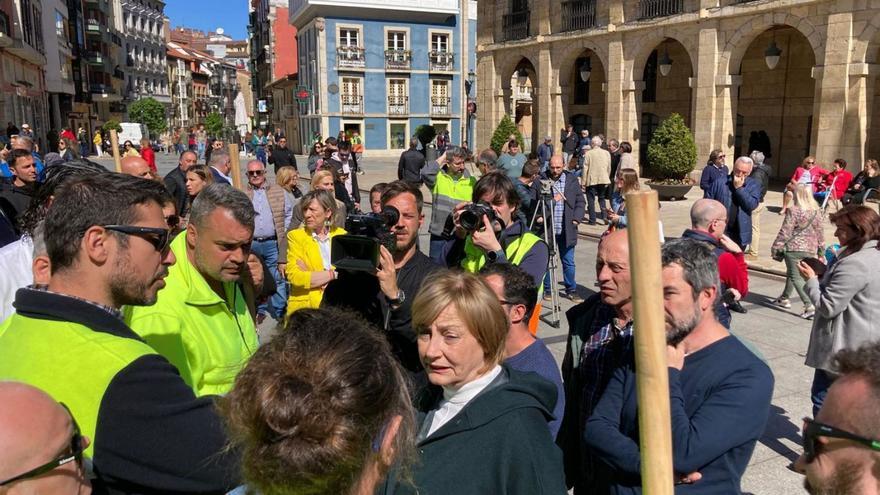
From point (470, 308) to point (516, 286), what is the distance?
0.72m

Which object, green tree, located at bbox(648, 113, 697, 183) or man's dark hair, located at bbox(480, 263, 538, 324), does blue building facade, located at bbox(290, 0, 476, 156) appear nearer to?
green tree, located at bbox(648, 113, 697, 183)

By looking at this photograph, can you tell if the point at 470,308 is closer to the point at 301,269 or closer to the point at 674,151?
the point at 301,269

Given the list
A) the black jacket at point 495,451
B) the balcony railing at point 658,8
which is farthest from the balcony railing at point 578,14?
the black jacket at point 495,451

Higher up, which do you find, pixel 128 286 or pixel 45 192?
pixel 45 192

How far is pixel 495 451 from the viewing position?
2.01 meters

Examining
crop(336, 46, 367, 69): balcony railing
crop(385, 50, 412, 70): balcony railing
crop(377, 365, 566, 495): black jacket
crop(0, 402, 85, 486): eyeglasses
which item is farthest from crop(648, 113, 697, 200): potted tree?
crop(336, 46, 367, 69): balcony railing

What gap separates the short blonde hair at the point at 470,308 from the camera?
2.45m

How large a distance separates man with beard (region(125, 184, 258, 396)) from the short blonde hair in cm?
70

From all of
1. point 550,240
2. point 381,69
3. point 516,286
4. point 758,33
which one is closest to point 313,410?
point 516,286

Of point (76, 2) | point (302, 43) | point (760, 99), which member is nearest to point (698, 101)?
point (760, 99)

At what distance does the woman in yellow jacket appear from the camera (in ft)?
15.5

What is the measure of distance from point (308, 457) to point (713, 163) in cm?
1052

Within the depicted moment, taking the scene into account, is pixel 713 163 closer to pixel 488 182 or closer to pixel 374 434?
pixel 488 182

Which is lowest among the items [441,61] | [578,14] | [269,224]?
[269,224]
